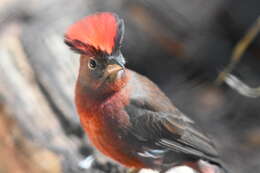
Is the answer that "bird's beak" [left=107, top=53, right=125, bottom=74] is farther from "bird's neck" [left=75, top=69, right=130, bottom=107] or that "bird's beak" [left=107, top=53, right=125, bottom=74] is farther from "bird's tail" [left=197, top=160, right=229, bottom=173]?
"bird's tail" [left=197, top=160, right=229, bottom=173]

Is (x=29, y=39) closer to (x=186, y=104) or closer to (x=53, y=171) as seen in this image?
(x=53, y=171)

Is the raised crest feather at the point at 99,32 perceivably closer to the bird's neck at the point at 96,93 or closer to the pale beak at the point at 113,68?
the pale beak at the point at 113,68

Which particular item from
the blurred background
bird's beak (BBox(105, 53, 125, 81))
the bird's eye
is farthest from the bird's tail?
the bird's eye

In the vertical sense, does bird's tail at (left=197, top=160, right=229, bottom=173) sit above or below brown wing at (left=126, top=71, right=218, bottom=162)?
below

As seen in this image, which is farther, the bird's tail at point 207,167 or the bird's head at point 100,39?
the bird's tail at point 207,167

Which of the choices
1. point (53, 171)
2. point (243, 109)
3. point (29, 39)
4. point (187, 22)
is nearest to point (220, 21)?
point (187, 22)

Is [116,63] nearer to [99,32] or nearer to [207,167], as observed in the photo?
[99,32]

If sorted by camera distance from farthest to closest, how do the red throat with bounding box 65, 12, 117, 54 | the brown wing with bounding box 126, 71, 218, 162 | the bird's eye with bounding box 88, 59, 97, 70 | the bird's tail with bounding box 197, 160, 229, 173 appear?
the bird's tail with bounding box 197, 160, 229, 173 < the brown wing with bounding box 126, 71, 218, 162 < the bird's eye with bounding box 88, 59, 97, 70 < the red throat with bounding box 65, 12, 117, 54

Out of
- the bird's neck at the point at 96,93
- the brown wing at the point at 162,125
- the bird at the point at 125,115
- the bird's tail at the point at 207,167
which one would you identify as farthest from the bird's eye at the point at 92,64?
the bird's tail at the point at 207,167
